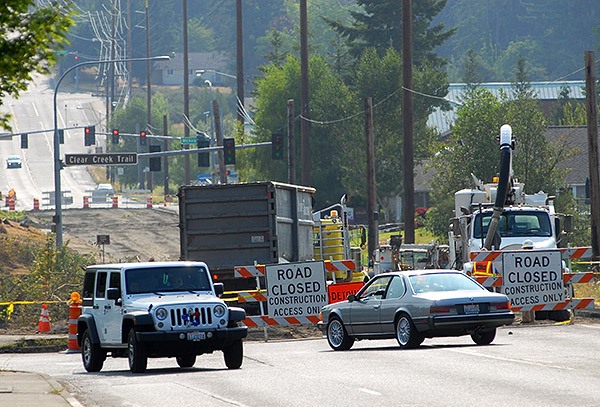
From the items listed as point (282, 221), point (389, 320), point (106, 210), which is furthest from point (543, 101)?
point (389, 320)

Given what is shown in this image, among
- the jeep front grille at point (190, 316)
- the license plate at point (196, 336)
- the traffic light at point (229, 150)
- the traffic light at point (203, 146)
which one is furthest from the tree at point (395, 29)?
the license plate at point (196, 336)

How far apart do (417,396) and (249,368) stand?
19.8 feet

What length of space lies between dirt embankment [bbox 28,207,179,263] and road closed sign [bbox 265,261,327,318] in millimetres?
33166

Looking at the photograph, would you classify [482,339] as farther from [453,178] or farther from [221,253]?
[453,178]

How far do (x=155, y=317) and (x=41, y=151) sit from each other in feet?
468

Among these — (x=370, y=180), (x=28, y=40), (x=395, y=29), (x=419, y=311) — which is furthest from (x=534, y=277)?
(x=395, y=29)

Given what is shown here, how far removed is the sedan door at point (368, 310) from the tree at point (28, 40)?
33.0 ft

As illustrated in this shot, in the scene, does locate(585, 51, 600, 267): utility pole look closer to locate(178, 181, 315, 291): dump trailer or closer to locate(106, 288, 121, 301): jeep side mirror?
locate(178, 181, 315, 291): dump trailer

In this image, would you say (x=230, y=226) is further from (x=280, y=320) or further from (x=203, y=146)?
(x=203, y=146)

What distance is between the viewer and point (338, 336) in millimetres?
25891

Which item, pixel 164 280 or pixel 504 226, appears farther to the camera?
pixel 504 226

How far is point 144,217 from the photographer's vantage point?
9350cm

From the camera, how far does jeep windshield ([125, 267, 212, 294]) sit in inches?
905

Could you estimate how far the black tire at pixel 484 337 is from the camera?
80.8ft
